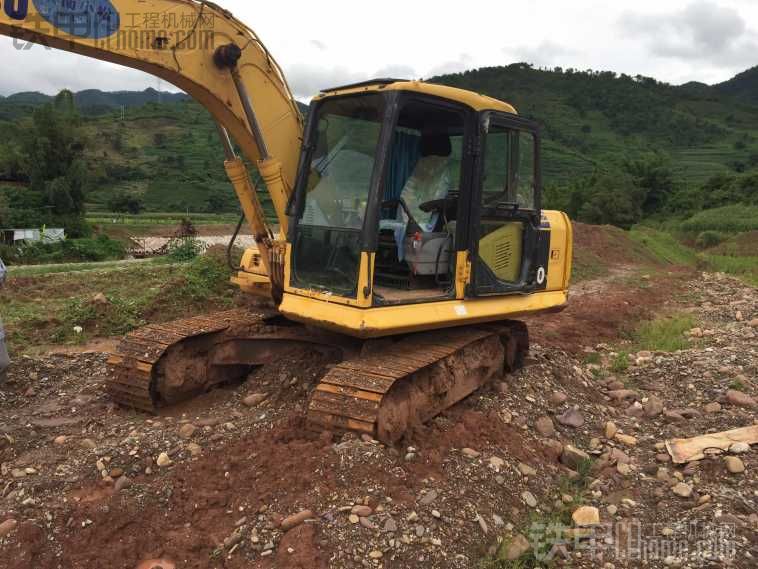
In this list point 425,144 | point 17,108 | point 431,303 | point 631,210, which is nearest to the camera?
point 431,303

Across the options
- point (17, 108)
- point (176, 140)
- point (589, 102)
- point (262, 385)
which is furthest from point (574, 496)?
point (17, 108)

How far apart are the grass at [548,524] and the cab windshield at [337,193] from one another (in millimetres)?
1965

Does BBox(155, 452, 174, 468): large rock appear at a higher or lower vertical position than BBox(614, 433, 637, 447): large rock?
higher

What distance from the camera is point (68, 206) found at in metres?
33.4

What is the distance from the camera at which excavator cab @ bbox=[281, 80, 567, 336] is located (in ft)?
15.0

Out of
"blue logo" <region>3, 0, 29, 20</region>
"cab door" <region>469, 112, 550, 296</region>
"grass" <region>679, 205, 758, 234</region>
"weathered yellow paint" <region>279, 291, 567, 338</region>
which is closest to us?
"blue logo" <region>3, 0, 29, 20</region>

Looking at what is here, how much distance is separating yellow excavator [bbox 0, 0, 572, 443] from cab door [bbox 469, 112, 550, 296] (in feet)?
0.06

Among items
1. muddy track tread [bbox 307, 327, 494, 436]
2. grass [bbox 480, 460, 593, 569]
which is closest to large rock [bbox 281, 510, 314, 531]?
muddy track tread [bbox 307, 327, 494, 436]

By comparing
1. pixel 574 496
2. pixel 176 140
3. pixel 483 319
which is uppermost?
pixel 176 140

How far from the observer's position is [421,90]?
15.2 ft

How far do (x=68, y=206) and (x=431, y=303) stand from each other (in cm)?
3339

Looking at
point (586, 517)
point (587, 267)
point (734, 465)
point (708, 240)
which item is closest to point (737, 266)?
point (587, 267)

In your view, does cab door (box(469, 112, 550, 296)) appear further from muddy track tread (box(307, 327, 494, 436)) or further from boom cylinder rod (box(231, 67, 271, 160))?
boom cylinder rod (box(231, 67, 271, 160))

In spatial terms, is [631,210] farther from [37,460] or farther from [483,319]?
[37,460]
